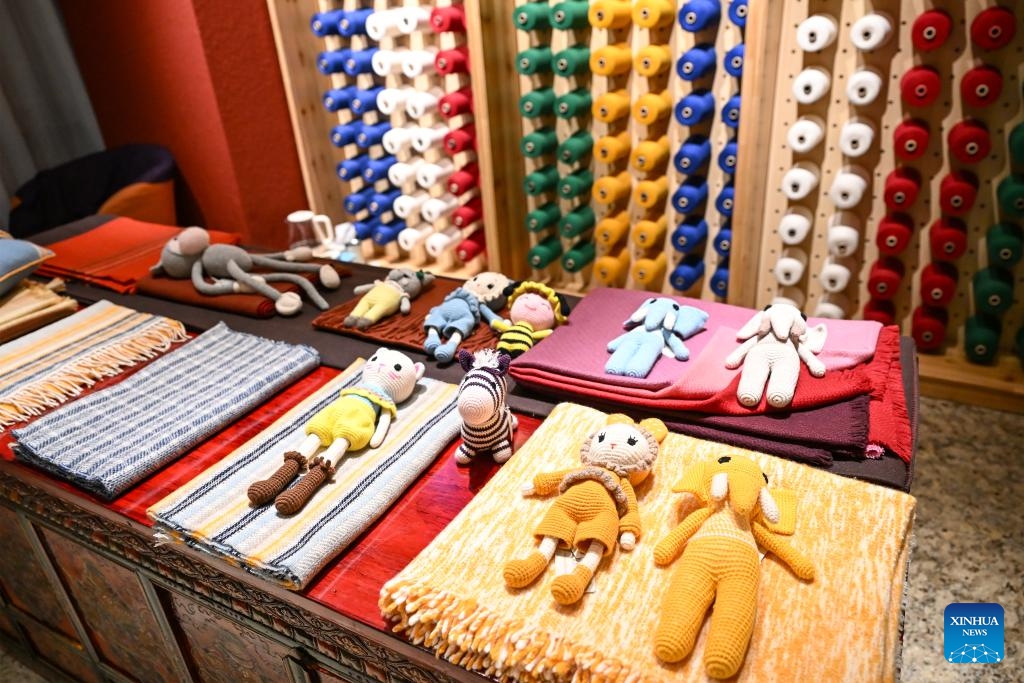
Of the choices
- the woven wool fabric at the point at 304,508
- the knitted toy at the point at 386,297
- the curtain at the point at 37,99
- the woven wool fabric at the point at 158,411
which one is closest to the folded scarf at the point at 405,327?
the knitted toy at the point at 386,297

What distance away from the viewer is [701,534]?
39.2 inches

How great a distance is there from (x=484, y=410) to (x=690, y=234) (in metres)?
1.64

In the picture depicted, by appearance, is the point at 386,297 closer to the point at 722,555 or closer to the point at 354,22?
the point at 722,555

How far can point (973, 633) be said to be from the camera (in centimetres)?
139

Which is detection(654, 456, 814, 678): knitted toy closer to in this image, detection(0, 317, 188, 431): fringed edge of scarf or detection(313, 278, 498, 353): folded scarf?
detection(313, 278, 498, 353): folded scarf

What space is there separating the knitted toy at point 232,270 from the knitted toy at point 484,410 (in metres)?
0.83

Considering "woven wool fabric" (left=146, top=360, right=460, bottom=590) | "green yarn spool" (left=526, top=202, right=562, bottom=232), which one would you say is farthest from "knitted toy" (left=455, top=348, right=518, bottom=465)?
"green yarn spool" (left=526, top=202, right=562, bottom=232)

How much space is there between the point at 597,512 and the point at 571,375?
0.47 metres

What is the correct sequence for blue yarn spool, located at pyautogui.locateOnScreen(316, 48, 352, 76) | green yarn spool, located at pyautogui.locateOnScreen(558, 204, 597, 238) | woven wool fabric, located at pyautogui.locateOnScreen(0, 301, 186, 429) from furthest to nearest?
blue yarn spool, located at pyautogui.locateOnScreen(316, 48, 352, 76) < green yarn spool, located at pyautogui.locateOnScreen(558, 204, 597, 238) < woven wool fabric, located at pyautogui.locateOnScreen(0, 301, 186, 429)

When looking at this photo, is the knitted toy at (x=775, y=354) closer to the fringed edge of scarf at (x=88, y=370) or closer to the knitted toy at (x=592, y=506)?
the knitted toy at (x=592, y=506)

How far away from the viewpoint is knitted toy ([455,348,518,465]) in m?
1.22

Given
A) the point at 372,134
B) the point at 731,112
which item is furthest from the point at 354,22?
the point at 731,112

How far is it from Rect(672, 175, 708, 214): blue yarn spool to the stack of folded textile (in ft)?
3.30

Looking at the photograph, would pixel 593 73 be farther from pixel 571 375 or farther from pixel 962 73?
pixel 571 375
